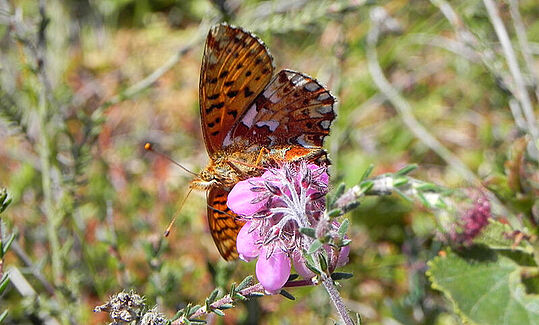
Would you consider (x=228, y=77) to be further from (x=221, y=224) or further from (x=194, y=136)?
(x=194, y=136)

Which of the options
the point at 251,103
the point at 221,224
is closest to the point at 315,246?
the point at 221,224

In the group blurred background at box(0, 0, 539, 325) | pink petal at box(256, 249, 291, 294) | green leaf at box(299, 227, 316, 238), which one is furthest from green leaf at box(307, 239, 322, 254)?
blurred background at box(0, 0, 539, 325)

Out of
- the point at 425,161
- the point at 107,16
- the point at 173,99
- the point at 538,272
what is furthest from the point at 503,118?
the point at 107,16

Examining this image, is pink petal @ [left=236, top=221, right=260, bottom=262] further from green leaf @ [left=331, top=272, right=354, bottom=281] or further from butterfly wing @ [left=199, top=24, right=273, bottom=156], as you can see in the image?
butterfly wing @ [left=199, top=24, right=273, bottom=156]

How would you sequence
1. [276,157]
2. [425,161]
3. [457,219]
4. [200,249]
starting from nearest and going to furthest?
[457,219]
[276,157]
[200,249]
[425,161]

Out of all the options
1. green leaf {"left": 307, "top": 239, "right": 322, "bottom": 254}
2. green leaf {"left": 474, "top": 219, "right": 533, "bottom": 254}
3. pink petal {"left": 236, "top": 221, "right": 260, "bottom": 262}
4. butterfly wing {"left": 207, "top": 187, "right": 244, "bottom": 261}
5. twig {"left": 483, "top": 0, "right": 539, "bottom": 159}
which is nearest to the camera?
green leaf {"left": 307, "top": 239, "right": 322, "bottom": 254}

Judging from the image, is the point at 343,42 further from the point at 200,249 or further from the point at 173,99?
the point at 173,99

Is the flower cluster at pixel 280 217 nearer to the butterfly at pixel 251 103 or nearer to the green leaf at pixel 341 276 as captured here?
the green leaf at pixel 341 276
